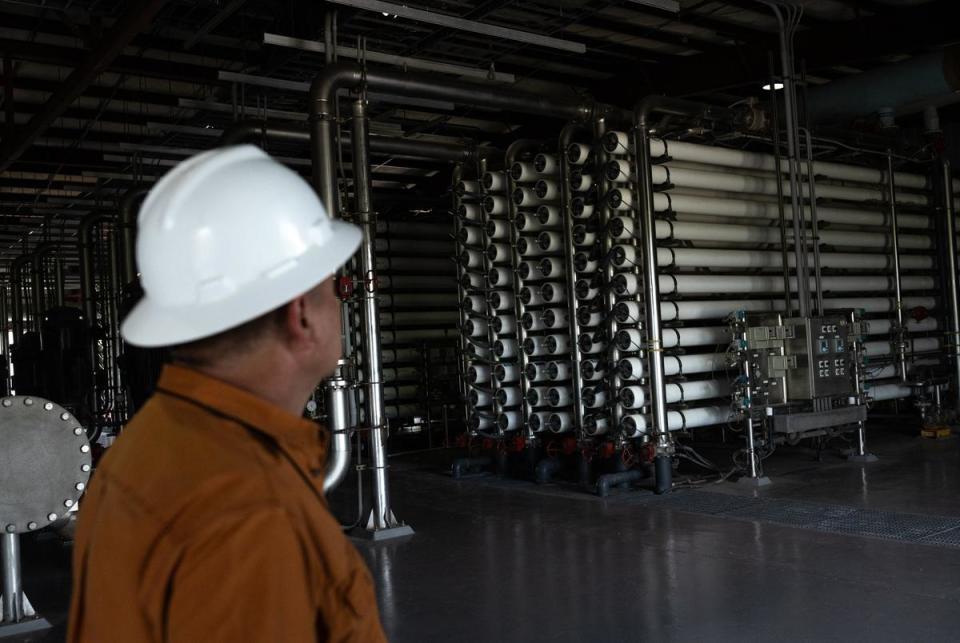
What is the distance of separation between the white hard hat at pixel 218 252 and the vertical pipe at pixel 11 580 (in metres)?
4.27

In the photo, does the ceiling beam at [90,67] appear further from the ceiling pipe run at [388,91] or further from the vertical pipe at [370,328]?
the vertical pipe at [370,328]

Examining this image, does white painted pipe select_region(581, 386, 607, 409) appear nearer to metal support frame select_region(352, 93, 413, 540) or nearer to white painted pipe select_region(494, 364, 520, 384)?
white painted pipe select_region(494, 364, 520, 384)

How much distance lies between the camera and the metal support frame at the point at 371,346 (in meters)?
7.32

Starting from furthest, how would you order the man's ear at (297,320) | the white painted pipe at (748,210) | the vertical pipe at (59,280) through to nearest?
the vertical pipe at (59,280), the white painted pipe at (748,210), the man's ear at (297,320)

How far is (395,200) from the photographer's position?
13.3 m

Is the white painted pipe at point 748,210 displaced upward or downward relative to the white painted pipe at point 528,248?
upward

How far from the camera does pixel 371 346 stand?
7430mm

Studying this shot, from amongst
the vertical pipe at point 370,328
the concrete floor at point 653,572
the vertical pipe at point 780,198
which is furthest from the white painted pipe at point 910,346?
the vertical pipe at point 370,328

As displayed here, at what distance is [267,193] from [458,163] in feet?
30.7

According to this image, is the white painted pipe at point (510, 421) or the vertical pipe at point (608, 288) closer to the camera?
the vertical pipe at point (608, 288)

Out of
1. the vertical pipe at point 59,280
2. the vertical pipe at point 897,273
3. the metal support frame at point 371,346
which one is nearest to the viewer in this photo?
the metal support frame at point 371,346

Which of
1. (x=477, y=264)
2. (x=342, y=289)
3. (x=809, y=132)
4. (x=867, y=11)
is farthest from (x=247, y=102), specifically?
(x=867, y=11)

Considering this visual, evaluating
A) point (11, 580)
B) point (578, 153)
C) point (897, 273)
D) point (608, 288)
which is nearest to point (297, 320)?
point (11, 580)

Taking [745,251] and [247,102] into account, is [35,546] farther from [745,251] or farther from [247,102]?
[745,251]
